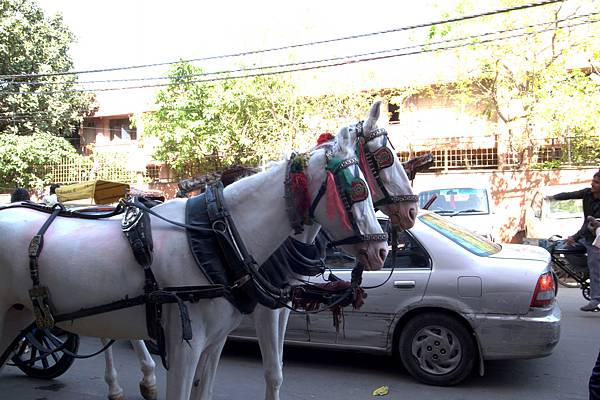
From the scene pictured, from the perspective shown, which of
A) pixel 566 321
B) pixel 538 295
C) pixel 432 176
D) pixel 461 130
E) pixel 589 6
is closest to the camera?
pixel 538 295

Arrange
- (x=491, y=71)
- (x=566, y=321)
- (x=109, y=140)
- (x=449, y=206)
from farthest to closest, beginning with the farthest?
1. (x=109, y=140)
2. (x=491, y=71)
3. (x=449, y=206)
4. (x=566, y=321)

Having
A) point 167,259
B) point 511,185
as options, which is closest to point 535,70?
point 511,185

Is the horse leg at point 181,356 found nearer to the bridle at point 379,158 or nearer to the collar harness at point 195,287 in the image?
the collar harness at point 195,287

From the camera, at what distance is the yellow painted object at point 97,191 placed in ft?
27.1

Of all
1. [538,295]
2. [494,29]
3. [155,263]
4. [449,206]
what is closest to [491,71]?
[494,29]

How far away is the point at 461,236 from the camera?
18.1 feet

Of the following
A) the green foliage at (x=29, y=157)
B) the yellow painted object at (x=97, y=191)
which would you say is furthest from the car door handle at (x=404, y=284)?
the green foliage at (x=29, y=157)

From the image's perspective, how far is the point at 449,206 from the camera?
1245 centimetres

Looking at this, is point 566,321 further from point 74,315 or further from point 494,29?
point 494,29

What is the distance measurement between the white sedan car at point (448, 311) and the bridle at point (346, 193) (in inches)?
86.5

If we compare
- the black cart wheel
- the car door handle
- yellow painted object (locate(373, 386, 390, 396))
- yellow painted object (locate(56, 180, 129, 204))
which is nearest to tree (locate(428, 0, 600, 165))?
yellow painted object (locate(56, 180, 129, 204))

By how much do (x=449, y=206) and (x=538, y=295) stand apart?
785 centimetres

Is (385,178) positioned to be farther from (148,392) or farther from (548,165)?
(548,165)

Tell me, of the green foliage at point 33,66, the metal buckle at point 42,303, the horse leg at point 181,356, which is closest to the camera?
the horse leg at point 181,356
